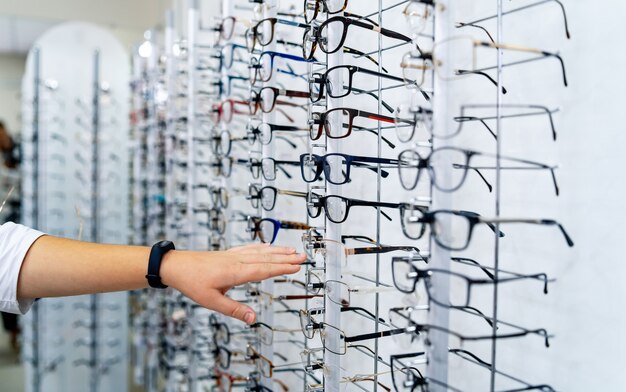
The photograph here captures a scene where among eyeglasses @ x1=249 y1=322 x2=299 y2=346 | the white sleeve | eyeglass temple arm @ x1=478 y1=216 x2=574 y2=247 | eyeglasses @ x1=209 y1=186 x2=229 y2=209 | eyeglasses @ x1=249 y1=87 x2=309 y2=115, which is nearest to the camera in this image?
eyeglass temple arm @ x1=478 y1=216 x2=574 y2=247

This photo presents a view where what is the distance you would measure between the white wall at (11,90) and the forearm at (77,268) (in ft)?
16.2

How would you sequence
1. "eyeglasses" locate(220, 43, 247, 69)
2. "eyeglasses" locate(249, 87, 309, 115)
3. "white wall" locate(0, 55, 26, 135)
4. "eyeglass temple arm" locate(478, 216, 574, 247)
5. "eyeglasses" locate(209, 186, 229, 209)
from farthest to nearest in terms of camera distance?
"white wall" locate(0, 55, 26, 135) → "eyeglasses" locate(209, 186, 229, 209) → "eyeglasses" locate(220, 43, 247, 69) → "eyeglasses" locate(249, 87, 309, 115) → "eyeglass temple arm" locate(478, 216, 574, 247)

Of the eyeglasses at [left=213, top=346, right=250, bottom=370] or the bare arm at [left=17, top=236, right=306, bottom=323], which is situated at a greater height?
the bare arm at [left=17, top=236, right=306, bottom=323]

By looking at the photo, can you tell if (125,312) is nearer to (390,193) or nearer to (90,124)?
(90,124)

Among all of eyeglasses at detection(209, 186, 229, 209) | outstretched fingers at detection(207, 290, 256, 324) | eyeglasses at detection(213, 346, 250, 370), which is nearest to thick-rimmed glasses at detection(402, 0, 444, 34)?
outstretched fingers at detection(207, 290, 256, 324)

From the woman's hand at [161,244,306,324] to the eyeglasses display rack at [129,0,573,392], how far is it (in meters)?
0.14

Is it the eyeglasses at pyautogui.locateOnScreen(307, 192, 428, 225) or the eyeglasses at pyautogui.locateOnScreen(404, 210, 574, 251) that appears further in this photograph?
the eyeglasses at pyautogui.locateOnScreen(307, 192, 428, 225)

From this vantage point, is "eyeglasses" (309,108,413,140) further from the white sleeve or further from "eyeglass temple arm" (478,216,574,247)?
the white sleeve

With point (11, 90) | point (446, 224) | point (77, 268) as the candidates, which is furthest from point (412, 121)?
point (11, 90)

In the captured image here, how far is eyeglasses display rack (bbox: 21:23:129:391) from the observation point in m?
3.83

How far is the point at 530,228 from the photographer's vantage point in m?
1.30

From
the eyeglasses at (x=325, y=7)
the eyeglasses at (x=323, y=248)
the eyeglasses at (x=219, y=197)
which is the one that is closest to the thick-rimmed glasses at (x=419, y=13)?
the eyeglasses at (x=325, y=7)

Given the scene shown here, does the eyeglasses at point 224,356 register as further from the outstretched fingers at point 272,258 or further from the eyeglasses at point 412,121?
the eyeglasses at point 412,121

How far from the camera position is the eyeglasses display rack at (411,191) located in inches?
42.0
